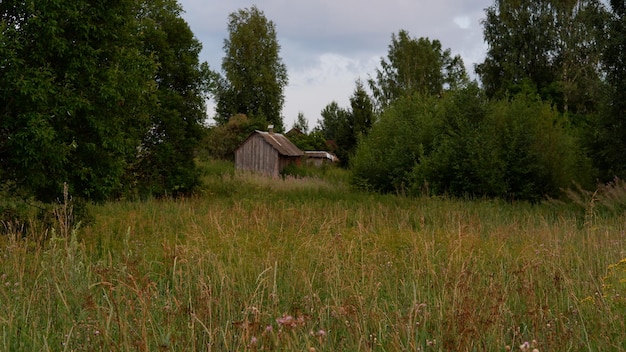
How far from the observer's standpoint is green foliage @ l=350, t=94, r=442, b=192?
22328mm

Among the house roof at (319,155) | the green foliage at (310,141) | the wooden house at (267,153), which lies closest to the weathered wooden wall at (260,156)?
the wooden house at (267,153)

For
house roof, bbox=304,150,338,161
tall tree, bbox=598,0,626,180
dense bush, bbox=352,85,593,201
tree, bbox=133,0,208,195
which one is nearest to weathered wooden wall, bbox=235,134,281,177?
house roof, bbox=304,150,338,161

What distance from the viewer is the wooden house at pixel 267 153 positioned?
3931cm

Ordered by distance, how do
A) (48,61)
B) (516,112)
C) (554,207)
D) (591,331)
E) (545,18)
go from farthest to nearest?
(545,18) → (516,112) → (554,207) → (48,61) → (591,331)

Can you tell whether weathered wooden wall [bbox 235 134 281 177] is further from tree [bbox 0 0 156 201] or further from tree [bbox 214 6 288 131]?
tree [bbox 0 0 156 201]

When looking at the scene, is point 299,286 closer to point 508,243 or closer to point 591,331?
point 591,331

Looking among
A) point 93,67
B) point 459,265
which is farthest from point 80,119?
point 459,265

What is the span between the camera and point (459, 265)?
5.52 meters

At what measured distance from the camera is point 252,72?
4884cm

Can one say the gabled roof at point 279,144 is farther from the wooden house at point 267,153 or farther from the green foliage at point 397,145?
the green foliage at point 397,145

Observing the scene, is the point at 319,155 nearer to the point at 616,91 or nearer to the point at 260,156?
the point at 260,156

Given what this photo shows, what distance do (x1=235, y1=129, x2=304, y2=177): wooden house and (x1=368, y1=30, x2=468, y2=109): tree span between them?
29.1 feet

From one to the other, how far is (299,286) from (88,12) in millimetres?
7063

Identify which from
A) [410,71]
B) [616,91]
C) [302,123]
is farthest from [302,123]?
[616,91]
